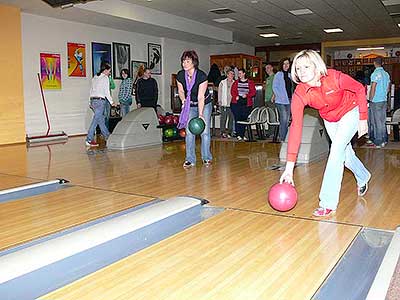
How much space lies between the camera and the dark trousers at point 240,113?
8.08 m

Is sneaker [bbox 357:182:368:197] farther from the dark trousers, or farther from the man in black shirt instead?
the man in black shirt

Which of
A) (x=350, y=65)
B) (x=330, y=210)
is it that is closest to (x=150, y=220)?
(x=330, y=210)

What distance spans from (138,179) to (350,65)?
538 inches

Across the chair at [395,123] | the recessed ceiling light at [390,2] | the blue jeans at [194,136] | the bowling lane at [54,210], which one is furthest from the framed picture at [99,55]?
the bowling lane at [54,210]

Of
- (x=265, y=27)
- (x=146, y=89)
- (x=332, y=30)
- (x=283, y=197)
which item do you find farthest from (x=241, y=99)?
(x=332, y=30)

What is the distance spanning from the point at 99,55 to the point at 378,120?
19.5 feet

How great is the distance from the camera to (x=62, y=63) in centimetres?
910

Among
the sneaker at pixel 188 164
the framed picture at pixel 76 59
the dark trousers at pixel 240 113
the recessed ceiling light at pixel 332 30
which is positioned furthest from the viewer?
the recessed ceiling light at pixel 332 30

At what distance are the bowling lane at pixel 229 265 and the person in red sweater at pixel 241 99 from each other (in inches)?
208

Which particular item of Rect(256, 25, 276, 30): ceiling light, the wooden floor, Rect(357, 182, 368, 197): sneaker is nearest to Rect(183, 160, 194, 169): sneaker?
the wooden floor

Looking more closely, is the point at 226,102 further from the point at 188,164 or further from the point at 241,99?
the point at 188,164

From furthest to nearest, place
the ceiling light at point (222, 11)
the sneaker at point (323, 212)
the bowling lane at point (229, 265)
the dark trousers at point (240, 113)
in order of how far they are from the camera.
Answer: the ceiling light at point (222, 11) → the dark trousers at point (240, 113) → the sneaker at point (323, 212) → the bowling lane at point (229, 265)

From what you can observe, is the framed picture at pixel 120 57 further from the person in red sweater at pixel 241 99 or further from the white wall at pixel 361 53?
the white wall at pixel 361 53

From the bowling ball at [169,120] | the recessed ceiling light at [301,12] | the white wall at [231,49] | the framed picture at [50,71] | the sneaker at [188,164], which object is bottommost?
the sneaker at [188,164]
